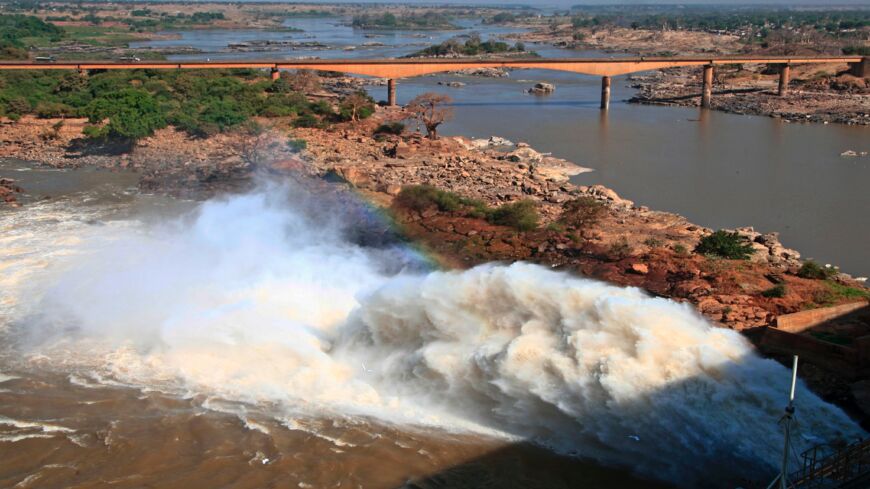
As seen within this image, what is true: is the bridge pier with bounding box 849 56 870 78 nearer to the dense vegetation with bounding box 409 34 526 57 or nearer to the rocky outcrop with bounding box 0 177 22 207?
the dense vegetation with bounding box 409 34 526 57

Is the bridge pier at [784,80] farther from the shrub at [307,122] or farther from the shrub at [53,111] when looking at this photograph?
the shrub at [53,111]

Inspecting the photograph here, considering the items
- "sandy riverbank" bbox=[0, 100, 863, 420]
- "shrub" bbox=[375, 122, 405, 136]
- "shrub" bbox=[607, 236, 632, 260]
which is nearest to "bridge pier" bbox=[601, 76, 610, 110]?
"sandy riverbank" bbox=[0, 100, 863, 420]

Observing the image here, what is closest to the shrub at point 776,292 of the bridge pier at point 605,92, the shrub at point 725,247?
the shrub at point 725,247

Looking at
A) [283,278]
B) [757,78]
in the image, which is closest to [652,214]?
[283,278]

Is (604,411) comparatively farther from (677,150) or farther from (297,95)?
(297,95)

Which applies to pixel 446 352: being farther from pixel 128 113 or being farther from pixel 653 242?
pixel 128 113

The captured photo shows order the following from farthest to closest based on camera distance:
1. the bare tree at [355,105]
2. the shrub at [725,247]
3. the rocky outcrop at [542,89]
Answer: the rocky outcrop at [542,89]
the bare tree at [355,105]
the shrub at [725,247]

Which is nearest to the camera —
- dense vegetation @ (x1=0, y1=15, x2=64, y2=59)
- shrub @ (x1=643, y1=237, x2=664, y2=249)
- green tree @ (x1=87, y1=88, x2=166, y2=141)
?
shrub @ (x1=643, y1=237, x2=664, y2=249)
